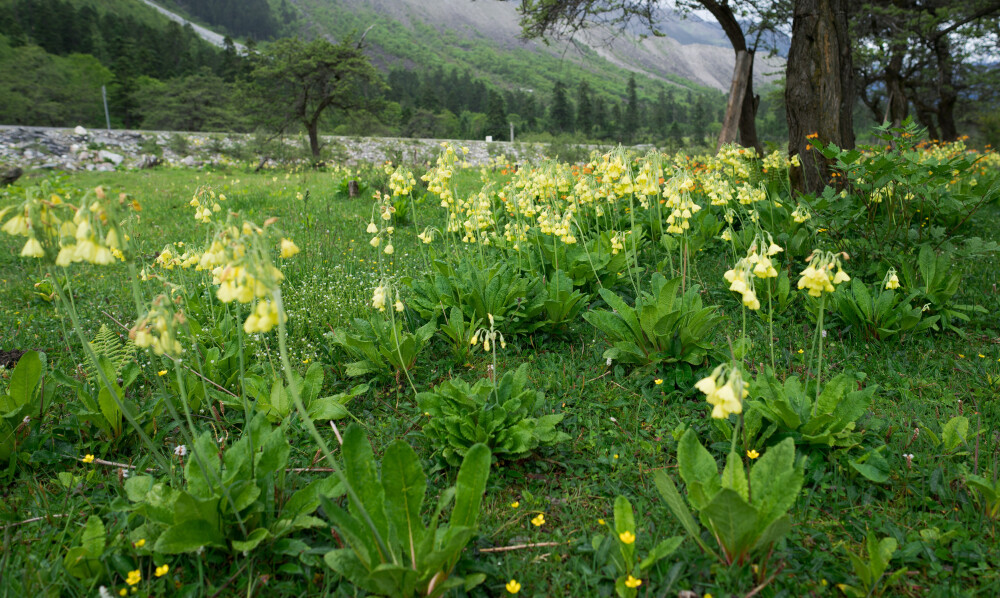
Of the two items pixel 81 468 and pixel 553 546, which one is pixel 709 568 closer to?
pixel 553 546

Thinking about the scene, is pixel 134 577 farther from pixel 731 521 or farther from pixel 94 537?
pixel 731 521

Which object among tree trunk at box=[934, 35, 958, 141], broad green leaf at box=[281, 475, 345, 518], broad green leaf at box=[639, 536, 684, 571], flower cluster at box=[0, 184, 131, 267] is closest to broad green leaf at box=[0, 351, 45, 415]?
flower cluster at box=[0, 184, 131, 267]

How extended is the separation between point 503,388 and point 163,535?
5.13ft

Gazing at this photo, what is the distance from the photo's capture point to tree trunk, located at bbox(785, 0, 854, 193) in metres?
6.05

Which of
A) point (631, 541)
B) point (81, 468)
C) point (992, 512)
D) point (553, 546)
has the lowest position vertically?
point (81, 468)

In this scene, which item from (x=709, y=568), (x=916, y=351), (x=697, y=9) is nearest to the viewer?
(x=709, y=568)

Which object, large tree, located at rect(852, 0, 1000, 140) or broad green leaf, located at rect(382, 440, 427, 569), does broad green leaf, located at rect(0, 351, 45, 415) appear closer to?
broad green leaf, located at rect(382, 440, 427, 569)

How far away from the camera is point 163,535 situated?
1.77 m

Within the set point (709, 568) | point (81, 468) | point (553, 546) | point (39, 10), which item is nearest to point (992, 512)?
point (709, 568)

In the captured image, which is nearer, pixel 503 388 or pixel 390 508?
pixel 390 508

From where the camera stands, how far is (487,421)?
254cm

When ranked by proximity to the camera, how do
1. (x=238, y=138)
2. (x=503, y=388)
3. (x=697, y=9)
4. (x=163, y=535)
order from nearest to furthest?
(x=163, y=535) → (x=503, y=388) → (x=697, y=9) → (x=238, y=138)

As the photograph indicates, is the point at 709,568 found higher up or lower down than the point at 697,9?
lower down

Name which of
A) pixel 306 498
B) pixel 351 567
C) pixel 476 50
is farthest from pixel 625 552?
pixel 476 50
